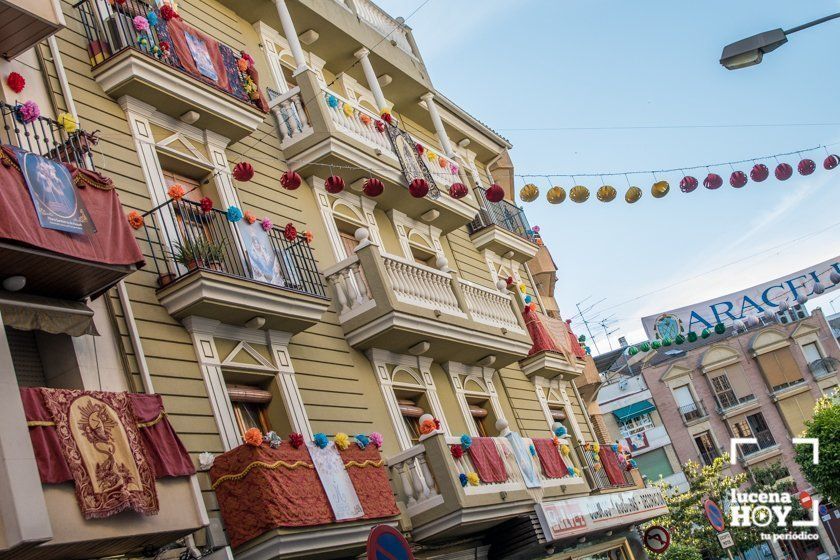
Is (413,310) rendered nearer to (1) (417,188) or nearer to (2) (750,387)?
(1) (417,188)

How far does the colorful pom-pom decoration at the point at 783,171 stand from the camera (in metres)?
22.9

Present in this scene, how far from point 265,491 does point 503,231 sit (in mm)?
14806

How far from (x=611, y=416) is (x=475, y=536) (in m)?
50.7

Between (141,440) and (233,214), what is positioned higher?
(233,214)

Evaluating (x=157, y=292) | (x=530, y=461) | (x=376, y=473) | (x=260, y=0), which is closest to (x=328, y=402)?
(x=376, y=473)

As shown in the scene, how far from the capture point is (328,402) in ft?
51.8

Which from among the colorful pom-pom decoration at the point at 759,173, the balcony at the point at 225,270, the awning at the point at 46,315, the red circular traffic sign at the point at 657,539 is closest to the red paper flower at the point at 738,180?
the colorful pom-pom decoration at the point at 759,173

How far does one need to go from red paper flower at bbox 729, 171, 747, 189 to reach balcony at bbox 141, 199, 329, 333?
38.0 ft

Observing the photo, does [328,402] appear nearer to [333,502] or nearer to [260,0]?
[333,502]

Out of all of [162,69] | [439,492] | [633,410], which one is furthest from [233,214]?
[633,410]

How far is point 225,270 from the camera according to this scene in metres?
14.0

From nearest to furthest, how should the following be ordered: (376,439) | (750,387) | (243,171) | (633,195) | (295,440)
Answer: (295,440)
(243,171)
(376,439)
(633,195)
(750,387)

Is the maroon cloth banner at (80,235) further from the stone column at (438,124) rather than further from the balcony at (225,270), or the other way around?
the stone column at (438,124)

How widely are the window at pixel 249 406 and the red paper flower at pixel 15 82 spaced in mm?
4852
